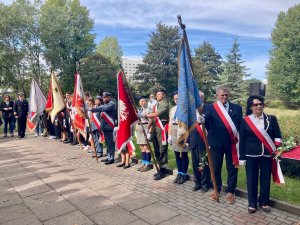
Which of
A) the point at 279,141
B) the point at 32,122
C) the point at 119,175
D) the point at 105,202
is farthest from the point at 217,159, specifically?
the point at 32,122

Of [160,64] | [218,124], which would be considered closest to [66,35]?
[160,64]

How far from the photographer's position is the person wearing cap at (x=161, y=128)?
712 centimetres

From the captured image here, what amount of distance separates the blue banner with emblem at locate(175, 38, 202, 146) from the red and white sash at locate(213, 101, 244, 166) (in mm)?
384

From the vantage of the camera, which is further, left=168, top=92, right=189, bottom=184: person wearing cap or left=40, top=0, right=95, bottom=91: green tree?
left=40, top=0, right=95, bottom=91: green tree

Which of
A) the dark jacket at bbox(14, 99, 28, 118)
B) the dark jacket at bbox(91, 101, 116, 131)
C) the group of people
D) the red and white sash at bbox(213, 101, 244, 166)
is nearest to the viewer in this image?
the group of people

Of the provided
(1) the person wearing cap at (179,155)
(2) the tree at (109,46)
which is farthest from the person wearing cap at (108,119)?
(2) the tree at (109,46)

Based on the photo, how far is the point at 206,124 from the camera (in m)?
5.52

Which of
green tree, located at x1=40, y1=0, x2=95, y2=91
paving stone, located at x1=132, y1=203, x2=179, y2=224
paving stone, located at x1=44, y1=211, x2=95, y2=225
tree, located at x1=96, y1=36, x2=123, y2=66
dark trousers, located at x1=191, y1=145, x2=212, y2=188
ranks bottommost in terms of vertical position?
paving stone, located at x1=44, y1=211, x2=95, y2=225

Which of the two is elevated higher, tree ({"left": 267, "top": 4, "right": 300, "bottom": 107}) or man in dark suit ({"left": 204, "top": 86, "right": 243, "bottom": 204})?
tree ({"left": 267, "top": 4, "right": 300, "bottom": 107})

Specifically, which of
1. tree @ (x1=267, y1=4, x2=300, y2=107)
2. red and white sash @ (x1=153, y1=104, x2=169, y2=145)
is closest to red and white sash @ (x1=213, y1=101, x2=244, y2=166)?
red and white sash @ (x1=153, y1=104, x2=169, y2=145)

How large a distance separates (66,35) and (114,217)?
37914 millimetres

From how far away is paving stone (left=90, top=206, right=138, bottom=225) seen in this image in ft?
15.0

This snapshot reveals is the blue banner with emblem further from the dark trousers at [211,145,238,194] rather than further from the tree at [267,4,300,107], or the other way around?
the tree at [267,4,300,107]

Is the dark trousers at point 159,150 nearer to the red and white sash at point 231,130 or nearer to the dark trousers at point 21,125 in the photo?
the red and white sash at point 231,130
